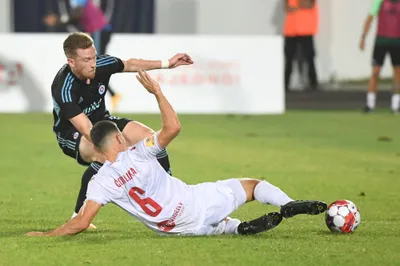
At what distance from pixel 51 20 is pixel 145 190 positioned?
14.8 meters

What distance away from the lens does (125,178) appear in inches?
301

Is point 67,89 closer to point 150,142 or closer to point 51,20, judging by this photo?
point 150,142

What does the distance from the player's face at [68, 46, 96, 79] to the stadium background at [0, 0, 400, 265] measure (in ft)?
3.97

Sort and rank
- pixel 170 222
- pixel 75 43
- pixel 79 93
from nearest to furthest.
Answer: pixel 170 222 < pixel 75 43 < pixel 79 93

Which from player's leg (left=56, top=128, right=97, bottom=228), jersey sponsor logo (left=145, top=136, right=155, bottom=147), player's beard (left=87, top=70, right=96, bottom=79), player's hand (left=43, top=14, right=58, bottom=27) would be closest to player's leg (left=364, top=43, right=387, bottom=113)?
player's hand (left=43, top=14, right=58, bottom=27)

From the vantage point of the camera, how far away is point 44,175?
12219 mm

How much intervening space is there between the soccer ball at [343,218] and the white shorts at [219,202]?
2.20 feet

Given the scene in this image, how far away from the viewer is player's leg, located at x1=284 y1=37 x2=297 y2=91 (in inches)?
906

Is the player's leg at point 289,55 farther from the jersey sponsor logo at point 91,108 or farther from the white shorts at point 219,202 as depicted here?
the white shorts at point 219,202

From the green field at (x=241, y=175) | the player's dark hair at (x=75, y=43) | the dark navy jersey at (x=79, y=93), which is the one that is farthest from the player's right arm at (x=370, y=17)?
the player's dark hair at (x=75, y=43)

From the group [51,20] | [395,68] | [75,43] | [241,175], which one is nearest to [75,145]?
[75,43]

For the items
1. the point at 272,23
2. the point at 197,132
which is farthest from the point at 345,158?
the point at 272,23

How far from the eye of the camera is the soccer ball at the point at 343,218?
323 inches

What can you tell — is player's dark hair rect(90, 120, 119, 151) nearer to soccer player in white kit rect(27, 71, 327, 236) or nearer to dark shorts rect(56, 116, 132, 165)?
soccer player in white kit rect(27, 71, 327, 236)
